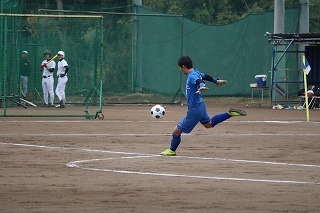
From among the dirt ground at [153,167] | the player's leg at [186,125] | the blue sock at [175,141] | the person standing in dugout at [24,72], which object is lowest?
the dirt ground at [153,167]

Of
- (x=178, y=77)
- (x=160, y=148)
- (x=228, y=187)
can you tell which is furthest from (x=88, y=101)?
(x=228, y=187)

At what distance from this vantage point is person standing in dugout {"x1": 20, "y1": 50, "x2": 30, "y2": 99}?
3240 cm

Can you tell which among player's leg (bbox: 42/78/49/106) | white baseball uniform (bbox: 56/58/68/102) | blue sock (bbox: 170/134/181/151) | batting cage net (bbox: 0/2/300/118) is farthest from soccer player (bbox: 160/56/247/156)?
player's leg (bbox: 42/78/49/106)

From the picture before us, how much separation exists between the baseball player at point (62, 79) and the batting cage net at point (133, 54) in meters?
0.43

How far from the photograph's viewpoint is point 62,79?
32.2 meters

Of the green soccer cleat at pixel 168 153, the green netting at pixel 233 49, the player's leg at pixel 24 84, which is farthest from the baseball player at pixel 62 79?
the green soccer cleat at pixel 168 153

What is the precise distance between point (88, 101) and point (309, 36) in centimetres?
804

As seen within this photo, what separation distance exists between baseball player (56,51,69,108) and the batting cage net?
431 mm

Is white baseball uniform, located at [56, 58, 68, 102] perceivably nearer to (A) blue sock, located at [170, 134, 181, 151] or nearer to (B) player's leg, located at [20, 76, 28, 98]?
(B) player's leg, located at [20, 76, 28, 98]

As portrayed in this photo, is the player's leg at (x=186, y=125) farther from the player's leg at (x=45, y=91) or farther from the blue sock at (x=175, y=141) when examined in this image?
the player's leg at (x=45, y=91)

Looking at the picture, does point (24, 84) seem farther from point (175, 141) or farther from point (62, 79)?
point (175, 141)

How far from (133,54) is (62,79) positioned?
4.64m

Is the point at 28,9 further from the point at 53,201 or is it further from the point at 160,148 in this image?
the point at 53,201

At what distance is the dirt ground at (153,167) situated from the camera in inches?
425
